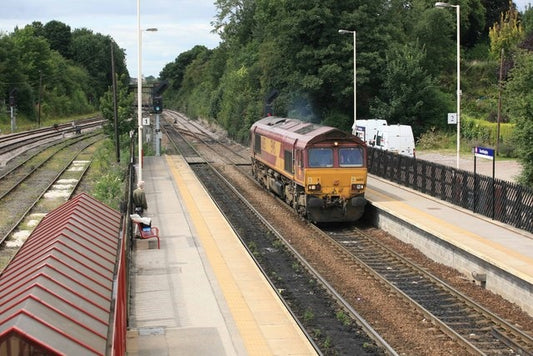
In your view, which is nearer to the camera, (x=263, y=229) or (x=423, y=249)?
(x=423, y=249)

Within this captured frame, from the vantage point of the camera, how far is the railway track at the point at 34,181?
2556 centimetres

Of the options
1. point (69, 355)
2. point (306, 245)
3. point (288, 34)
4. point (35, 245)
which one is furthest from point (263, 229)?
point (288, 34)

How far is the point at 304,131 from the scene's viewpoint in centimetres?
2598

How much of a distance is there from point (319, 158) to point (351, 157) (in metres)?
1.13

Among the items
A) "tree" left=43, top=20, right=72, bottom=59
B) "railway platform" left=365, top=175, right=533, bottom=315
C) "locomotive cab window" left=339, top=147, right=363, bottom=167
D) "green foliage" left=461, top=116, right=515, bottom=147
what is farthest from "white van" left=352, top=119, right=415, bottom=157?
"tree" left=43, top=20, right=72, bottom=59

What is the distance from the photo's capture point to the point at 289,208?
28.0m

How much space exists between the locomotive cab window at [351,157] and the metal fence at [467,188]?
10.6ft

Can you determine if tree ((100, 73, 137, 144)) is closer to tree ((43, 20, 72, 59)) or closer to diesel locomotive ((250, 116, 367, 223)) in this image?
diesel locomotive ((250, 116, 367, 223))

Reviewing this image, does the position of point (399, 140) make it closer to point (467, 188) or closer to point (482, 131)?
point (482, 131)

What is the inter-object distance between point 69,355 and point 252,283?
30.8 feet

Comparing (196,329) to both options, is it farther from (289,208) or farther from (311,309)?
(289,208)

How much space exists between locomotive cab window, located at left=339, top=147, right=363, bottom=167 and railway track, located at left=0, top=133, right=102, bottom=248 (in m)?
10.8

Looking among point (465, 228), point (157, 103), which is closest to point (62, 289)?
point (465, 228)

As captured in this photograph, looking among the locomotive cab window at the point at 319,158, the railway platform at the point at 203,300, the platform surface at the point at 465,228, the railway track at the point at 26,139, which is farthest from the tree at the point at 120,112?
the locomotive cab window at the point at 319,158
